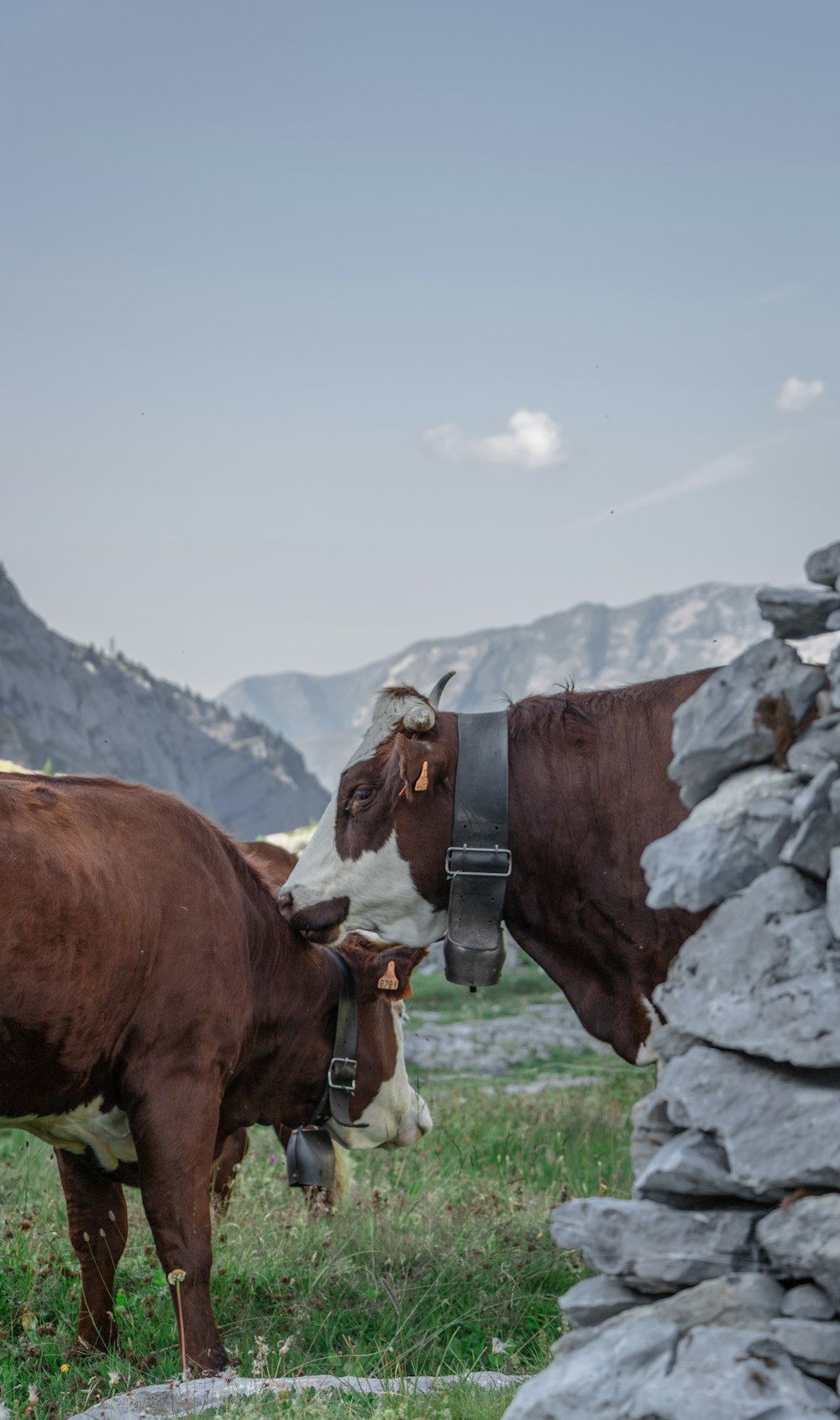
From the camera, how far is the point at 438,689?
6.05 metres

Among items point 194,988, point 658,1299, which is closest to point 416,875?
point 194,988

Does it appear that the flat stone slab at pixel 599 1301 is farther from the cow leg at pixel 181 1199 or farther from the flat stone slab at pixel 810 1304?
the cow leg at pixel 181 1199

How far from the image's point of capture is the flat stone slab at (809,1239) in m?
2.93

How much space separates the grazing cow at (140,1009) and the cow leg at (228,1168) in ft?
4.82

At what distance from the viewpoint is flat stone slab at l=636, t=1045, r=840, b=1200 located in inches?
119

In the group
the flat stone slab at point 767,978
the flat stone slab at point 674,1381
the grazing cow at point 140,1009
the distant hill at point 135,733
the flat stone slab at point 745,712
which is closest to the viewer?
the flat stone slab at point 674,1381

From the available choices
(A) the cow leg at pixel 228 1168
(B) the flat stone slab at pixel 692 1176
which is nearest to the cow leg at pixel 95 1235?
(A) the cow leg at pixel 228 1168

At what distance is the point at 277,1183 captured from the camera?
327 inches

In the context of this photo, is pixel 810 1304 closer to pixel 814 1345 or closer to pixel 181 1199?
pixel 814 1345

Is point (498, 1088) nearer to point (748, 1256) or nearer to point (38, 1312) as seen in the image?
point (38, 1312)

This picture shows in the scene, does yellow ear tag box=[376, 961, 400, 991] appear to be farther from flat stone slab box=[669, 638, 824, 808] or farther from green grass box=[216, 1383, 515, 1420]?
flat stone slab box=[669, 638, 824, 808]

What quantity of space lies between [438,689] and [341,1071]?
180cm

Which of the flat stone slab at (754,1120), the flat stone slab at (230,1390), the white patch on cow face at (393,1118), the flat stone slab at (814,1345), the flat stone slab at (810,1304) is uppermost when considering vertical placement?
the flat stone slab at (754,1120)

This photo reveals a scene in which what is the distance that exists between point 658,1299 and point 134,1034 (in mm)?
2485
